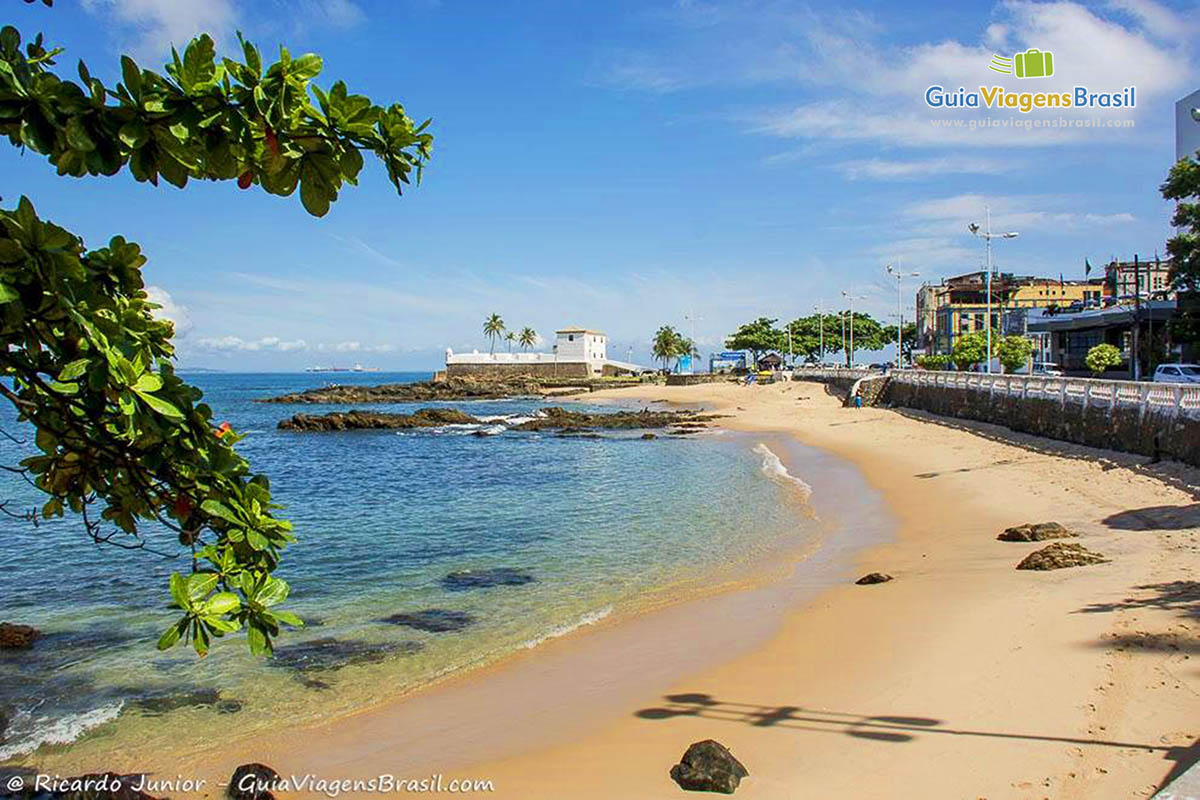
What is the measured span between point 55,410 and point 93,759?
5.86m

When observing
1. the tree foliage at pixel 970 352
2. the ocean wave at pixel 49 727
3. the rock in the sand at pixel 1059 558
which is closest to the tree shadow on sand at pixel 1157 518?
the rock in the sand at pixel 1059 558

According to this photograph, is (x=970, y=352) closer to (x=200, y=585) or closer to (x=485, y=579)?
(x=485, y=579)

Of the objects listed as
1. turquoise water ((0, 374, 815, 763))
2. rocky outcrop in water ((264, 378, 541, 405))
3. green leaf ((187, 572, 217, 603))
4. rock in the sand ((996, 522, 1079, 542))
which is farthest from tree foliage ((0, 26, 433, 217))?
rocky outcrop in water ((264, 378, 541, 405))

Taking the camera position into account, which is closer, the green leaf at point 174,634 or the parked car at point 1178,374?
the green leaf at point 174,634

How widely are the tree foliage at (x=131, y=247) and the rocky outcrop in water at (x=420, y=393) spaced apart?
88804 mm

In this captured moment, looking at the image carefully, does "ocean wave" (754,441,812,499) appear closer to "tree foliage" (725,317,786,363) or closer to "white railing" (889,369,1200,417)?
"white railing" (889,369,1200,417)

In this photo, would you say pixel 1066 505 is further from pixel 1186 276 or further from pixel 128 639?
pixel 1186 276

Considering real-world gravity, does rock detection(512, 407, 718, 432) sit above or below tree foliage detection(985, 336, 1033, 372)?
below

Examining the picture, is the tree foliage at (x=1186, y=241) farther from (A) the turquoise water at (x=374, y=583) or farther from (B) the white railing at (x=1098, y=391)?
(A) the turquoise water at (x=374, y=583)

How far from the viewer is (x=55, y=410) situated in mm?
3322

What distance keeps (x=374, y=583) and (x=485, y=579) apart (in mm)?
1862

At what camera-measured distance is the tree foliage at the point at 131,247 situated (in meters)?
2.91

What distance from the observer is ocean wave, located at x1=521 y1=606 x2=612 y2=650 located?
1060 cm

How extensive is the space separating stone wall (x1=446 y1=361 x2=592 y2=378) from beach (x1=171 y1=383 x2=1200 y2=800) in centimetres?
11281
